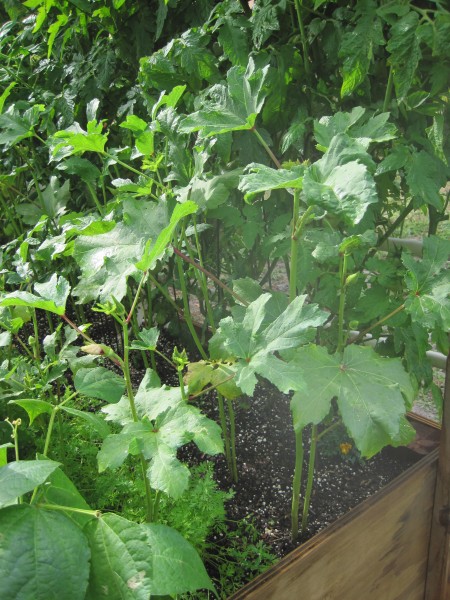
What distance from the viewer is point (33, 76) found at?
227 cm

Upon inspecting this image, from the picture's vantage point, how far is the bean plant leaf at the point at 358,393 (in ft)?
3.12

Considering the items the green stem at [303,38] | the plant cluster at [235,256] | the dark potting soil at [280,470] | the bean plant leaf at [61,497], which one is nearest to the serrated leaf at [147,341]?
the plant cluster at [235,256]

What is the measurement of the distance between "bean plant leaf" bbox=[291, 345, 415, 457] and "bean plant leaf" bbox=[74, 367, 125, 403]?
0.30 metres

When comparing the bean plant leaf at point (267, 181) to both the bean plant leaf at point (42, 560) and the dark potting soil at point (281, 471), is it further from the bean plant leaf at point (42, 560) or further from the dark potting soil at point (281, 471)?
the dark potting soil at point (281, 471)

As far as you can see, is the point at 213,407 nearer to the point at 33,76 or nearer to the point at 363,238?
the point at 363,238

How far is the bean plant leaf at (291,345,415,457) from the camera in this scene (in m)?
0.95

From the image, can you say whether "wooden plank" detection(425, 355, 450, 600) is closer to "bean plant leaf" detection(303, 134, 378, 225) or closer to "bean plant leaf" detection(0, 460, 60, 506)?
"bean plant leaf" detection(303, 134, 378, 225)

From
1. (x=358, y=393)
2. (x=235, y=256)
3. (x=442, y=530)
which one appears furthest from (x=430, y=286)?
(x=235, y=256)

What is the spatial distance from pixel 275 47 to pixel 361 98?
23 centimetres

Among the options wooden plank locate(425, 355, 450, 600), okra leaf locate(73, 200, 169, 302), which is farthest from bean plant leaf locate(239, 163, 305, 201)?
wooden plank locate(425, 355, 450, 600)

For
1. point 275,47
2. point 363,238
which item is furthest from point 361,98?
point 363,238

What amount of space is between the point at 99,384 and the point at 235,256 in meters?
0.98

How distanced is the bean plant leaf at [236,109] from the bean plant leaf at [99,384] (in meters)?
0.44

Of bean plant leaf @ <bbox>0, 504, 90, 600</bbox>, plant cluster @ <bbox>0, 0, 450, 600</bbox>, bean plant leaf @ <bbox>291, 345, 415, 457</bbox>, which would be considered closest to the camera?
bean plant leaf @ <bbox>0, 504, 90, 600</bbox>
